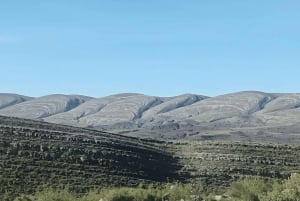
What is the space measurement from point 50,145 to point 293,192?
121 feet

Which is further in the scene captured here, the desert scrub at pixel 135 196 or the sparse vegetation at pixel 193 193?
the desert scrub at pixel 135 196

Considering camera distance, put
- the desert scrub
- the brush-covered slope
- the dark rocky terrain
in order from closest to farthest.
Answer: the desert scrub, the brush-covered slope, the dark rocky terrain

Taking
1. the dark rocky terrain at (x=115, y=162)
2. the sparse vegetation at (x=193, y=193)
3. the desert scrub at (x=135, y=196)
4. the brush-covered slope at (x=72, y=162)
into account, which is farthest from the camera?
the dark rocky terrain at (x=115, y=162)

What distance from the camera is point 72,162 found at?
6288 cm

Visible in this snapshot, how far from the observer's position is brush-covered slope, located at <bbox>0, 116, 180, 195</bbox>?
55031 millimetres

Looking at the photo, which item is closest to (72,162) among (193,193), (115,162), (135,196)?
(115,162)

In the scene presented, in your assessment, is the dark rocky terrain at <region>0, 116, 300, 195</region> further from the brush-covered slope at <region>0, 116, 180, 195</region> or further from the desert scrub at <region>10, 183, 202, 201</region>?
the desert scrub at <region>10, 183, 202, 201</region>

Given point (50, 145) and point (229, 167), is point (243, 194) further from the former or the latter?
point (50, 145)

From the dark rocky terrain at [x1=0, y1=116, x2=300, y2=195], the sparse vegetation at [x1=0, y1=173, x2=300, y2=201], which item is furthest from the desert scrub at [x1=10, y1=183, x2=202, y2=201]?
the dark rocky terrain at [x1=0, y1=116, x2=300, y2=195]

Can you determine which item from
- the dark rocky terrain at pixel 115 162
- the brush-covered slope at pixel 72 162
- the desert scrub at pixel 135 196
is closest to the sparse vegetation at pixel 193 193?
the desert scrub at pixel 135 196

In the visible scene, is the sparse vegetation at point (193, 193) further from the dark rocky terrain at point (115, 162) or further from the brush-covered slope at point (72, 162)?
the dark rocky terrain at point (115, 162)

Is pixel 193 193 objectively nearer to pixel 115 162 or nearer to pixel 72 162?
pixel 72 162

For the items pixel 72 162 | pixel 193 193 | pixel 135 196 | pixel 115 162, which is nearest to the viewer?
pixel 135 196

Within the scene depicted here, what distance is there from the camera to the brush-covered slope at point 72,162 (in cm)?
5503
